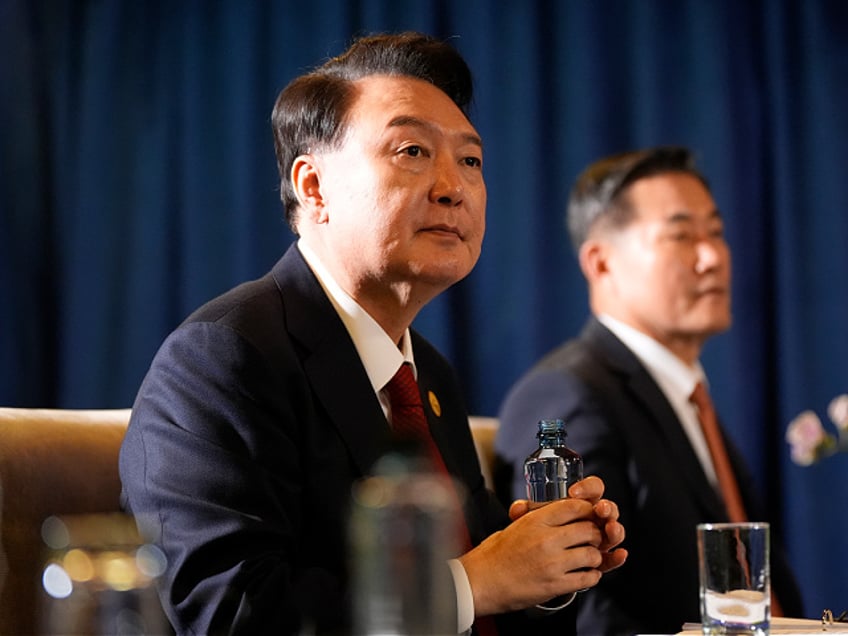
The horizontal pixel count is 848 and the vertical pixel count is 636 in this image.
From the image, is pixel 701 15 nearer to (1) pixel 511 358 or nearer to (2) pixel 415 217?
(1) pixel 511 358

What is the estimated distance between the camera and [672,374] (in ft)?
9.76

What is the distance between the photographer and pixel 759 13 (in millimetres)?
3840

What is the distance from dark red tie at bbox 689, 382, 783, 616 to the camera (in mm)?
2771

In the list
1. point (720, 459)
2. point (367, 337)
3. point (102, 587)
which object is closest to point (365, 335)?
point (367, 337)

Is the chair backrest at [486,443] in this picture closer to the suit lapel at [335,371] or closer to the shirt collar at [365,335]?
the shirt collar at [365,335]

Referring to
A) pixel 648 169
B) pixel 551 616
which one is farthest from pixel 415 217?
pixel 648 169

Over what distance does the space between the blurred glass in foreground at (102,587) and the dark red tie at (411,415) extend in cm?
96

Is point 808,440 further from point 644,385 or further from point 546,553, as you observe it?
point 546,553

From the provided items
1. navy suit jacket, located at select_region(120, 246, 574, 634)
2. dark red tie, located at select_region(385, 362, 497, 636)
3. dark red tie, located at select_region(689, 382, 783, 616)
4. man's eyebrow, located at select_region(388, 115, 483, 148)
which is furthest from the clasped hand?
dark red tie, located at select_region(689, 382, 783, 616)

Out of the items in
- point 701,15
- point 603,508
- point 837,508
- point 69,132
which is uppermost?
point 701,15

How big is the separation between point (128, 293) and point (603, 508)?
6.57 ft

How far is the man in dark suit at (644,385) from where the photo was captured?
96.4 inches

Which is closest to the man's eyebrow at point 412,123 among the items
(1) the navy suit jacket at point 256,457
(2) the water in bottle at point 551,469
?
(1) the navy suit jacket at point 256,457

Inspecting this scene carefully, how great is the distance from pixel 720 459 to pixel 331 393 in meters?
1.50
